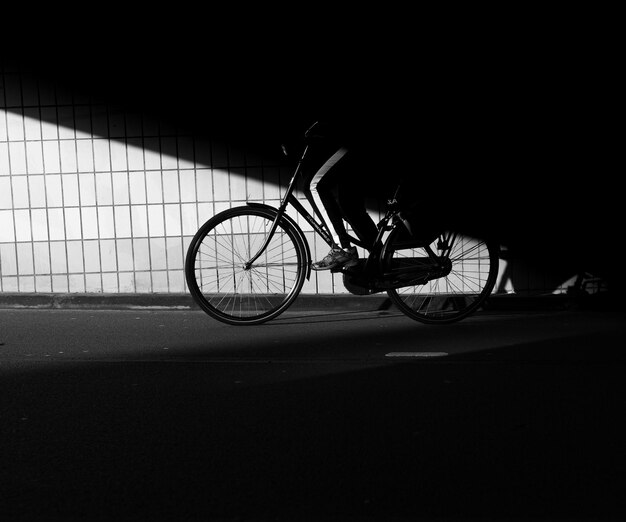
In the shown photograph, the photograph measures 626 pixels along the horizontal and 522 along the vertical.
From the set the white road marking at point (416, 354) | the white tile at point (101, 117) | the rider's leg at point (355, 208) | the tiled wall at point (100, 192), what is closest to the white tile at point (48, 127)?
the tiled wall at point (100, 192)

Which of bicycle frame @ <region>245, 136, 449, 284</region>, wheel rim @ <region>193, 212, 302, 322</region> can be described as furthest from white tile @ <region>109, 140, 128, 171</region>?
bicycle frame @ <region>245, 136, 449, 284</region>

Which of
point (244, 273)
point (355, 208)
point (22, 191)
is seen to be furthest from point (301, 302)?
point (22, 191)

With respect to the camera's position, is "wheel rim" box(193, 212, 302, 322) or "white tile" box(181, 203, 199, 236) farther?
"white tile" box(181, 203, 199, 236)

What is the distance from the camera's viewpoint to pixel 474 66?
781 centimetres

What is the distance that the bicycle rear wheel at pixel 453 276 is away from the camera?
261 inches

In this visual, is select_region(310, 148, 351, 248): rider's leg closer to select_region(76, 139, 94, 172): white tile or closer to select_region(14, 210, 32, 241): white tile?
select_region(76, 139, 94, 172): white tile

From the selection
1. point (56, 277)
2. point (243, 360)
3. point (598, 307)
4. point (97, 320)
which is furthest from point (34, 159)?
point (598, 307)

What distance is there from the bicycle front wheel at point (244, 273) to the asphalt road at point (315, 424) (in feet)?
1.25

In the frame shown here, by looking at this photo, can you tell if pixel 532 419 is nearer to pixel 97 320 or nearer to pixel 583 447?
pixel 583 447

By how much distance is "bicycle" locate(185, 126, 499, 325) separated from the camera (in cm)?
654

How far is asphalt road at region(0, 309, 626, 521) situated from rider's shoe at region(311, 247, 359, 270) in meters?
0.44

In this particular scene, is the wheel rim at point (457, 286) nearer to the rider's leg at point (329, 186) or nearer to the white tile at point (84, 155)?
the rider's leg at point (329, 186)

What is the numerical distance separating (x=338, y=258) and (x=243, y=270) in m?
1.14

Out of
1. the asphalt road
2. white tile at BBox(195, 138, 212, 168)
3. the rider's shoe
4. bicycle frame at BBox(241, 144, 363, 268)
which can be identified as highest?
white tile at BBox(195, 138, 212, 168)
